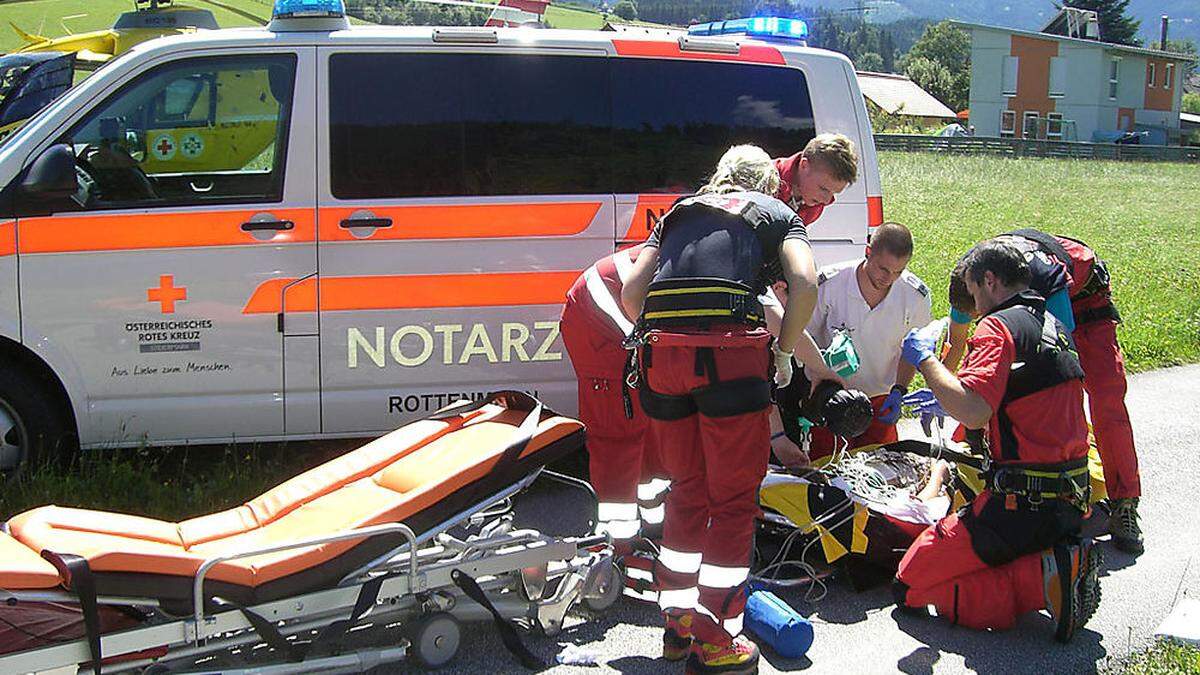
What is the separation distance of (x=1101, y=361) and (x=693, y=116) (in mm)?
2259

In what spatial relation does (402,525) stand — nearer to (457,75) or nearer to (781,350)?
(781,350)

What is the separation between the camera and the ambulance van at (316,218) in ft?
16.6

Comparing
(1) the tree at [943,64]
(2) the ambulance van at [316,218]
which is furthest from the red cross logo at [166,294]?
(1) the tree at [943,64]

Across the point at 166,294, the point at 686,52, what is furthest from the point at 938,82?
the point at 166,294

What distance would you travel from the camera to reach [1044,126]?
61.2 m

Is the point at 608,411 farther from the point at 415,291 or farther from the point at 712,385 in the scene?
the point at 415,291

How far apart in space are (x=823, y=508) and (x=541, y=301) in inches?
67.4

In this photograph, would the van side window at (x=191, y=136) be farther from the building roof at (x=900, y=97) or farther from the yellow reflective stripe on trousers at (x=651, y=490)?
the building roof at (x=900, y=97)

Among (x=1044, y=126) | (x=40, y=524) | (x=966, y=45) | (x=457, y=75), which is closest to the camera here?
(x=40, y=524)

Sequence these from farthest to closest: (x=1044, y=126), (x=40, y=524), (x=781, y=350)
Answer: (x=1044, y=126), (x=781, y=350), (x=40, y=524)

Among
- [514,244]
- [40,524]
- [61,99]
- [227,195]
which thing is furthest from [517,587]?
[61,99]

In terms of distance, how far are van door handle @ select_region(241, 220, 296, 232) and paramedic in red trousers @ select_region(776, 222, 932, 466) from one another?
8.20 feet

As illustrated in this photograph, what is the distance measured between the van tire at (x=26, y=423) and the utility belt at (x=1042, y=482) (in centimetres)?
401

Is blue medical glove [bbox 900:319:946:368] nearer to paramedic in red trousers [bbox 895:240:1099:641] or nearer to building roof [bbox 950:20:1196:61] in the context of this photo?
paramedic in red trousers [bbox 895:240:1099:641]
